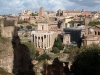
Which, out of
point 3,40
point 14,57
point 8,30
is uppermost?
point 8,30

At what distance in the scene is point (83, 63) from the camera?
22.7 meters

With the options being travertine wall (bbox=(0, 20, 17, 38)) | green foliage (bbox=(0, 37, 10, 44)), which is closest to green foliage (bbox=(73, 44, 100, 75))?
travertine wall (bbox=(0, 20, 17, 38))

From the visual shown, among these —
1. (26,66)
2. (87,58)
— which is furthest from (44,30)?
(26,66)

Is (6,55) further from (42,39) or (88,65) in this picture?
(42,39)

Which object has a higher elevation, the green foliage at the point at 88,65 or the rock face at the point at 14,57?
the rock face at the point at 14,57

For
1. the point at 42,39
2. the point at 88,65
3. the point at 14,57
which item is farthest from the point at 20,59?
the point at 42,39

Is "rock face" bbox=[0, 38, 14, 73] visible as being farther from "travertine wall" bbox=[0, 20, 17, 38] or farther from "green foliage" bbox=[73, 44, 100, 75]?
"green foliage" bbox=[73, 44, 100, 75]

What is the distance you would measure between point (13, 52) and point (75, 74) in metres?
9.54

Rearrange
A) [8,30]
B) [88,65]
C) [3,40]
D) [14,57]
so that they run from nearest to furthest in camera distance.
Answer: [3,40] → [14,57] → [8,30] → [88,65]

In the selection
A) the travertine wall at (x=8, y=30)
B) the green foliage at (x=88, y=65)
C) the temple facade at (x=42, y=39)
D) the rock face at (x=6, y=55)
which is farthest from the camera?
the temple facade at (x=42, y=39)

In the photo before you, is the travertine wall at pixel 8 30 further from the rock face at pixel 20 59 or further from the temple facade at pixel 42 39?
the temple facade at pixel 42 39

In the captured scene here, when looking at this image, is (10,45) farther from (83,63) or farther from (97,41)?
(97,41)

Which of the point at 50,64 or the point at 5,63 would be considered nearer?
the point at 5,63

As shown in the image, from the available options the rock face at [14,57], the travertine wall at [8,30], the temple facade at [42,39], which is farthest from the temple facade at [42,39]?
the travertine wall at [8,30]
